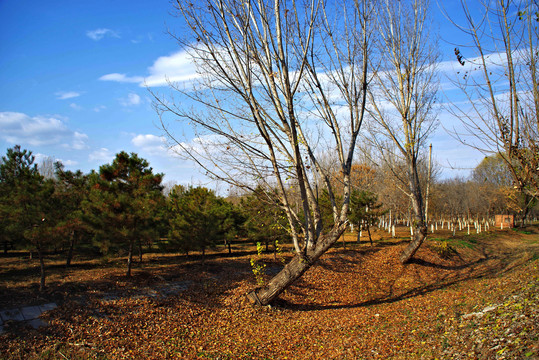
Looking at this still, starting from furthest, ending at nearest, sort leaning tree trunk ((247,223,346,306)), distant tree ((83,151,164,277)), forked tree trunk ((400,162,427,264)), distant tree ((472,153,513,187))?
forked tree trunk ((400,162,427,264))
distant tree ((83,151,164,277))
leaning tree trunk ((247,223,346,306))
distant tree ((472,153,513,187))

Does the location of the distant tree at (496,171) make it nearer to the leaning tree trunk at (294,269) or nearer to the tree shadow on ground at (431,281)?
the leaning tree trunk at (294,269)

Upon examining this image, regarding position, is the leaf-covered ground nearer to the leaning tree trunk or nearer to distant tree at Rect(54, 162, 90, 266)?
the leaning tree trunk

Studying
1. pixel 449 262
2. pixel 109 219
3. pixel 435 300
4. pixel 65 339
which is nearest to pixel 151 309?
pixel 65 339

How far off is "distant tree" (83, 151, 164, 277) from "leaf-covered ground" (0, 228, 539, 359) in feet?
3.81

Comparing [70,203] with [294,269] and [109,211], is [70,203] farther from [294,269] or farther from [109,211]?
[294,269]

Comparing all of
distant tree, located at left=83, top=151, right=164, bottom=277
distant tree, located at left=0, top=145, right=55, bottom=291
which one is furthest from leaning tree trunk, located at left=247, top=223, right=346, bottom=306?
distant tree, located at left=0, top=145, right=55, bottom=291

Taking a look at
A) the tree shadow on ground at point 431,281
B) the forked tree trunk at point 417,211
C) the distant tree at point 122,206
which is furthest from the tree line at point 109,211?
the forked tree trunk at point 417,211

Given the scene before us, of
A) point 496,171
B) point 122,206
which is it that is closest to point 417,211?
point 122,206

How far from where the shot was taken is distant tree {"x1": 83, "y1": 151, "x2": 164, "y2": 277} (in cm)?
927

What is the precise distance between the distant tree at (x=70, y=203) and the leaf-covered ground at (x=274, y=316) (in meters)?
1.19

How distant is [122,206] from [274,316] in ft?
17.9

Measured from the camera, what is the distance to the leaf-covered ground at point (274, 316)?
4.63 meters

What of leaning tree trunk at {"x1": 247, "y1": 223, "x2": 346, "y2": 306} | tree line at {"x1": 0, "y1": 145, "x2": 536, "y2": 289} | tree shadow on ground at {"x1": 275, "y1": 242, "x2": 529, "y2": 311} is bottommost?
tree shadow on ground at {"x1": 275, "y1": 242, "x2": 529, "y2": 311}

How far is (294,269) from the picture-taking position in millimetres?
7082
